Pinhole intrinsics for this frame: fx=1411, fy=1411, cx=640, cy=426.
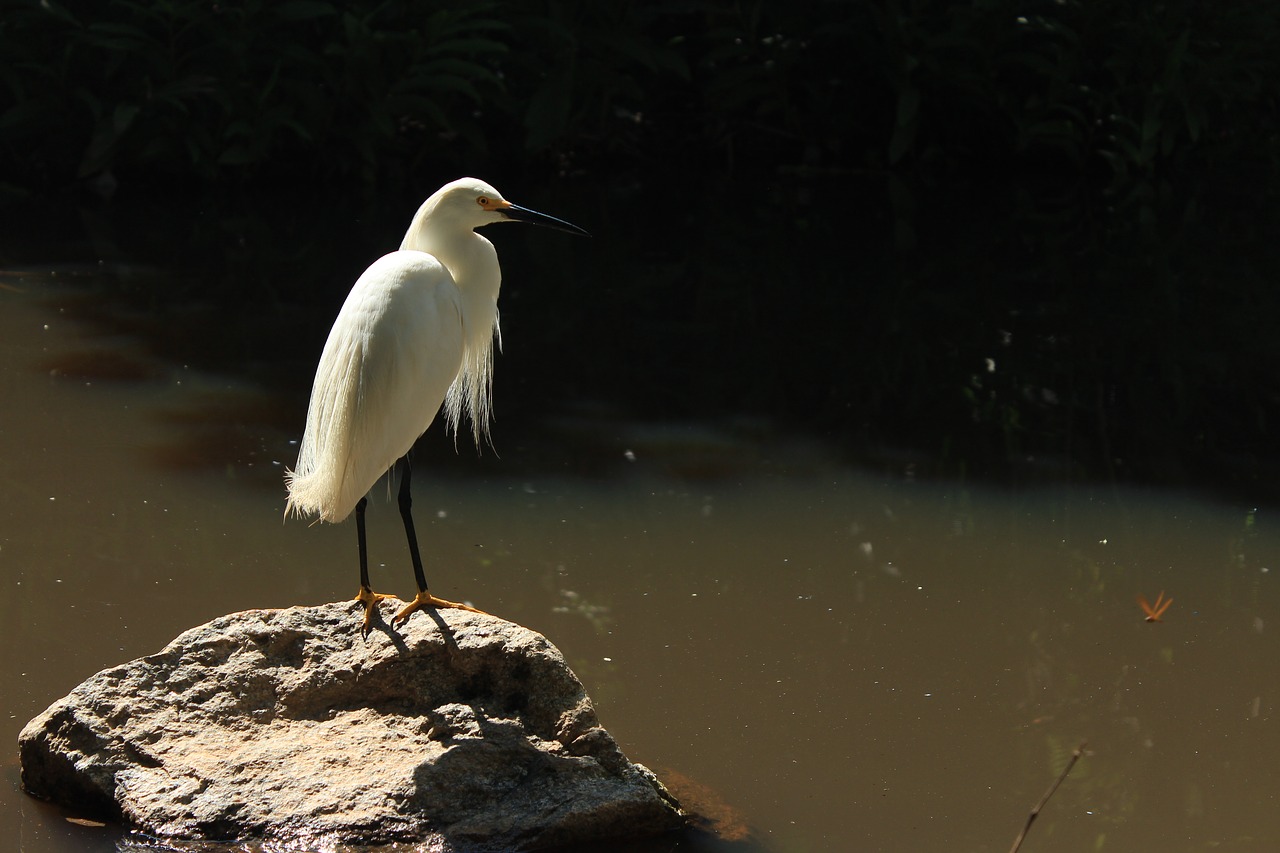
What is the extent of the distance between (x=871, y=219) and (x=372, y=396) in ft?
20.3

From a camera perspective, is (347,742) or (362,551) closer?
(347,742)

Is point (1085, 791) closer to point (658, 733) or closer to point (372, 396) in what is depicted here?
point (658, 733)

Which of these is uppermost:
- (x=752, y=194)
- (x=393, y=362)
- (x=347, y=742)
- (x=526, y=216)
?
(x=752, y=194)

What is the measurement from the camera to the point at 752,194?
948 centimetres

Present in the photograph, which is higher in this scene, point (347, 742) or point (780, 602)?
point (780, 602)

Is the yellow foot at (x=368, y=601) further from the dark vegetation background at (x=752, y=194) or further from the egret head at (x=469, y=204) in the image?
the dark vegetation background at (x=752, y=194)

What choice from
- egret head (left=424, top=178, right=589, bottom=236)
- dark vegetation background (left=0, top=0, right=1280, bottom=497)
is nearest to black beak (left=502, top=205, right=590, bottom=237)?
egret head (left=424, top=178, right=589, bottom=236)

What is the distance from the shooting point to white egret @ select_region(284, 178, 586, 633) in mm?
2922

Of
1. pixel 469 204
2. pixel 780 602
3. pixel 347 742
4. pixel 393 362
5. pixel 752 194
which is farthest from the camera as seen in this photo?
pixel 752 194

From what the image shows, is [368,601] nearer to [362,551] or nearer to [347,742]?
[362,551]

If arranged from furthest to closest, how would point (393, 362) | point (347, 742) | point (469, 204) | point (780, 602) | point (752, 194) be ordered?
point (752, 194) → point (780, 602) → point (469, 204) → point (393, 362) → point (347, 742)

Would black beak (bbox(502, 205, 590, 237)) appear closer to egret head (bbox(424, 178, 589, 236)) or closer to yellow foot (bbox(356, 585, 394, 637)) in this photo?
egret head (bbox(424, 178, 589, 236))

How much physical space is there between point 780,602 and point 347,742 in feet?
4.30

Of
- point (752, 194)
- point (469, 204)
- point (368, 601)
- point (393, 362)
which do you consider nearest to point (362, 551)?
point (368, 601)
